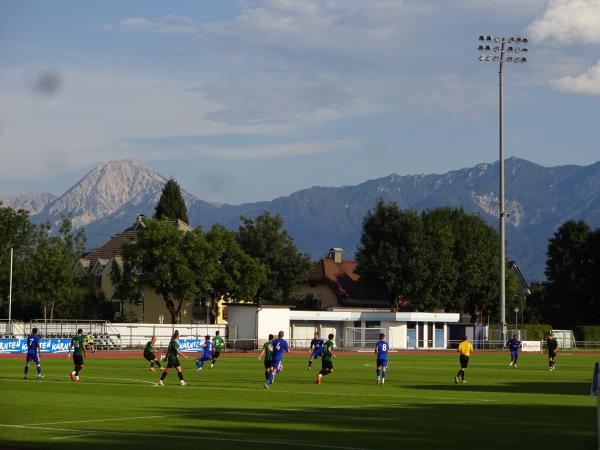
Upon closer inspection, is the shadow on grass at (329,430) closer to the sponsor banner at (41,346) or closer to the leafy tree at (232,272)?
the sponsor banner at (41,346)

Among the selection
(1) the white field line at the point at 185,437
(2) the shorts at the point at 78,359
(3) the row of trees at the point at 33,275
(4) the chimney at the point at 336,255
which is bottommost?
(1) the white field line at the point at 185,437

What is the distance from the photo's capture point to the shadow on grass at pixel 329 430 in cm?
2244

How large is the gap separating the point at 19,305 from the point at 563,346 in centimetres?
5113

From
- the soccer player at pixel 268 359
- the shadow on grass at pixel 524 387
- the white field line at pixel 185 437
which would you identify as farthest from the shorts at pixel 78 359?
the white field line at pixel 185 437

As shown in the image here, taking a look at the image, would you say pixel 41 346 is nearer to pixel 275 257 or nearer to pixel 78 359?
pixel 78 359

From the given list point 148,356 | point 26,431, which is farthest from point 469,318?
point 26,431

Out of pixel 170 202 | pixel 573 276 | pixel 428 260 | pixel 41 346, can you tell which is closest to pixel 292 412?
pixel 41 346

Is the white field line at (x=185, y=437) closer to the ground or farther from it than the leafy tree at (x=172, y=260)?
closer to the ground

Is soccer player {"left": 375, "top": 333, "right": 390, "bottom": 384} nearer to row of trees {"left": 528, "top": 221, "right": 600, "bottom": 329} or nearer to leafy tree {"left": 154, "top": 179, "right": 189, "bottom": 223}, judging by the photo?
row of trees {"left": 528, "top": 221, "right": 600, "bottom": 329}

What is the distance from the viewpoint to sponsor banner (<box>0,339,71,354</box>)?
7325 centimetres

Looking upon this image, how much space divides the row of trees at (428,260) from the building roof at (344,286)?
19.8 ft

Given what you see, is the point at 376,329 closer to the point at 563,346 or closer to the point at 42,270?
the point at 563,346

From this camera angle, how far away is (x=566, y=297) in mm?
125125

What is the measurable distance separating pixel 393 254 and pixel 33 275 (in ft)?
127
